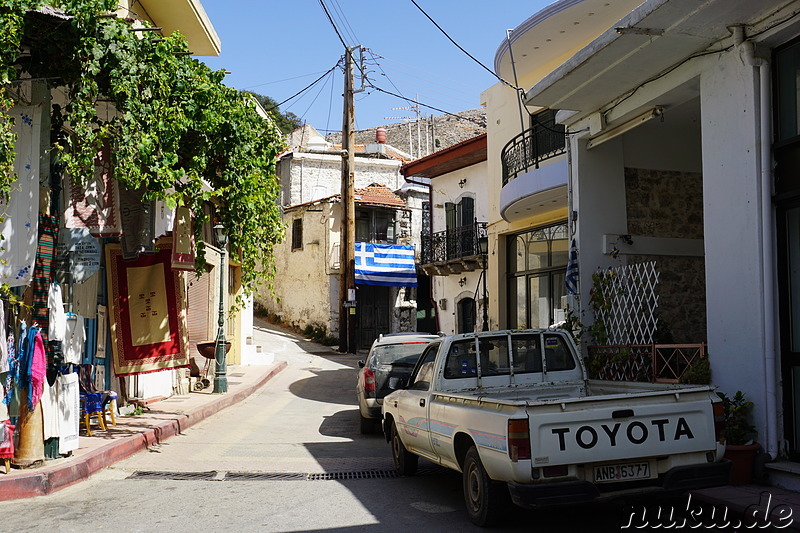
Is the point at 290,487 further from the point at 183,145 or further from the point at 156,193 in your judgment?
the point at 183,145

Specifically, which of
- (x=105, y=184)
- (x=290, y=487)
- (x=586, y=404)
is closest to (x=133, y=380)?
(x=105, y=184)

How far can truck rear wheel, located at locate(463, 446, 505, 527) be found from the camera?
6109 millimetres

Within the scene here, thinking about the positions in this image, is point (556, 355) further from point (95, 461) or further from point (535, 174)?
point (535, 174)

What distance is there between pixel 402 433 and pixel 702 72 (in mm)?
5441

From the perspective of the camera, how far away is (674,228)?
40.8ft

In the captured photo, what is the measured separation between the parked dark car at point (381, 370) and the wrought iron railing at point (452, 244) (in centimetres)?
1252

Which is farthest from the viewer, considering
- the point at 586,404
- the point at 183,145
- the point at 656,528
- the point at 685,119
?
the point at 685,119

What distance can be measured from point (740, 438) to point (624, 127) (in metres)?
4.94

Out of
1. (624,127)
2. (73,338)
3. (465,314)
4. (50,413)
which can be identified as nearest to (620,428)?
(50,413)

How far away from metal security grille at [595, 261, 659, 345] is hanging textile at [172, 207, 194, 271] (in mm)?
6899

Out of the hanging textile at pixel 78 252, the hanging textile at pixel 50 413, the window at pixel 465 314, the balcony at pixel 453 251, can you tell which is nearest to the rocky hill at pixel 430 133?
the balcony at pixel 453 251

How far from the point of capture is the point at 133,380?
1416 cm

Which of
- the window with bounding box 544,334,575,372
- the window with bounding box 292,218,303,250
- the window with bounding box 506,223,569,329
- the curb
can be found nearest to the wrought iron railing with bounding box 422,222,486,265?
the window with bounding box 506,223,569,329

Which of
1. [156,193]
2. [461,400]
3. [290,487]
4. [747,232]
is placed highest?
[156,193]
